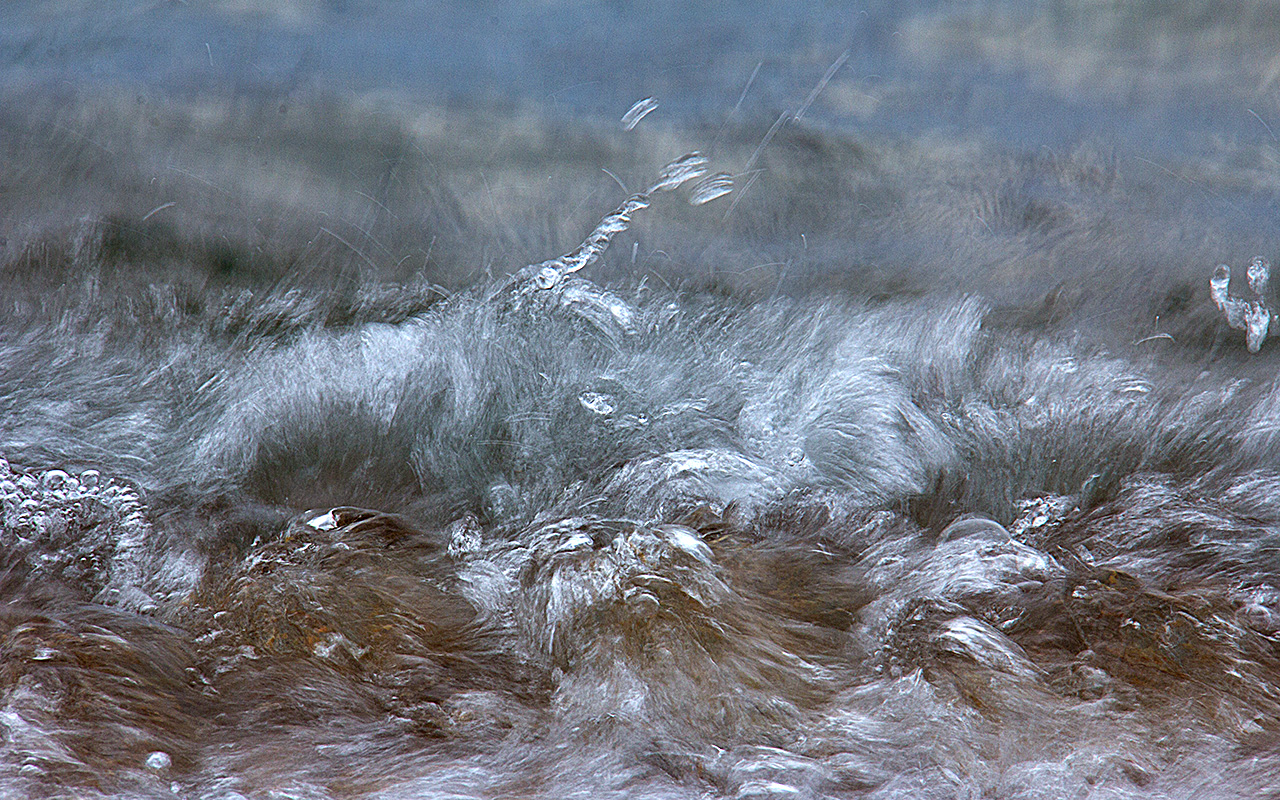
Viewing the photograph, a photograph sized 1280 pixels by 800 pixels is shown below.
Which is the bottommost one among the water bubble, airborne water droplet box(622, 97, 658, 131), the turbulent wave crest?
the water bubble

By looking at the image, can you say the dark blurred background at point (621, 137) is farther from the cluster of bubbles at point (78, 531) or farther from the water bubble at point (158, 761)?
the water bubble at point (158, 761)

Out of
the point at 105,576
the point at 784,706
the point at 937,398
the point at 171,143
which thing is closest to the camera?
the point at 784,706

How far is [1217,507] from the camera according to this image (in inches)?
69.2

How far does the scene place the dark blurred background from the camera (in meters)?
1.92

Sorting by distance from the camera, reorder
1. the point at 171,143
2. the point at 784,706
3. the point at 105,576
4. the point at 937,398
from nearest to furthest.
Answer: the point at 784,706 < the point at 105,576 < the point at 937,398 < the point at 171,143

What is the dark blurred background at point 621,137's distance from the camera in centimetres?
192

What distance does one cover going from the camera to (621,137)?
196cm

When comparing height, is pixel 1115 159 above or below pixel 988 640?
above

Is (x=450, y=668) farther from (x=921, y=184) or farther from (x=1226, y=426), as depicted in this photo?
(x=1226, y=426)

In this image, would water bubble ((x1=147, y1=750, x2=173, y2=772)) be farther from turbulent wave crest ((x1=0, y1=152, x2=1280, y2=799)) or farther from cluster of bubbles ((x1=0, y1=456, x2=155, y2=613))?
cluster of bubbles ((x1=0, y1=456, x2=155, y2=613))

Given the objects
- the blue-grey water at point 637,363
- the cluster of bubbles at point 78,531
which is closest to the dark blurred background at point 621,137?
the blue-grey water at point 637,363

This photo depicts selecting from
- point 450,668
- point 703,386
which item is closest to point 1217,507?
point 703,386

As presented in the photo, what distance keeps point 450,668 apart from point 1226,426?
1758 mm

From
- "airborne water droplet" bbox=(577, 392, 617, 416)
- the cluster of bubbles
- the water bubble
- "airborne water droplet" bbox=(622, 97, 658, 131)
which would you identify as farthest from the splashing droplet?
the water bubble
